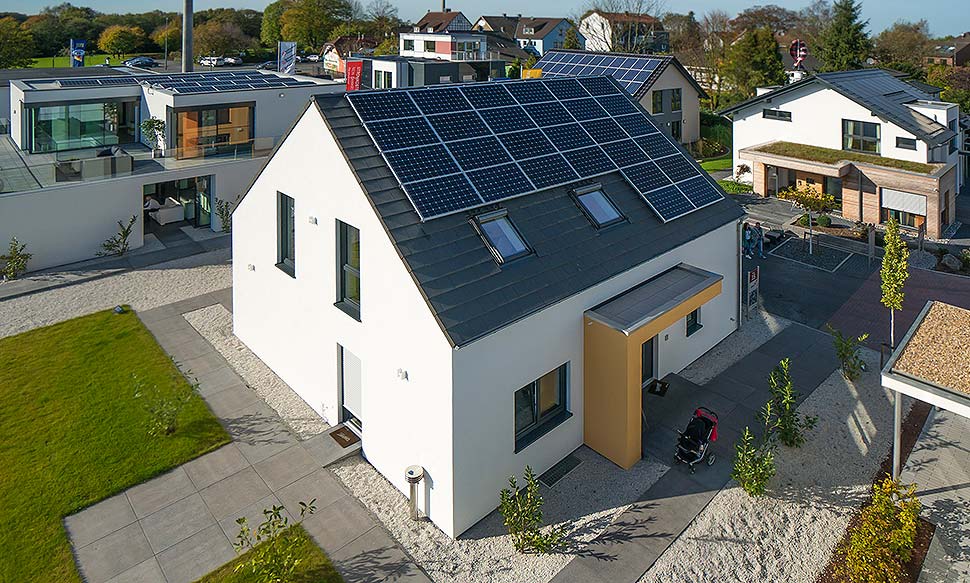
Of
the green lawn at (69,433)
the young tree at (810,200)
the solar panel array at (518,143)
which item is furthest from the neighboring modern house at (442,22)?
the green lawn at (69,433)

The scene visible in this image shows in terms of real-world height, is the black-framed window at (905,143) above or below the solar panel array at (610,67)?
below

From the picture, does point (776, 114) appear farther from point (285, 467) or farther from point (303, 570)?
point (303, 570)

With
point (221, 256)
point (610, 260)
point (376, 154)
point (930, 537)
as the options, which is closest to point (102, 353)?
point (221, 256)

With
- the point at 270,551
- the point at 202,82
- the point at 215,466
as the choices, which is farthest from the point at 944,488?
the point at 202,82

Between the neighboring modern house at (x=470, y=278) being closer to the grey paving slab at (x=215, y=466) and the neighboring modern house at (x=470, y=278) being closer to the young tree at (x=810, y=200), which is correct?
the grey paving slab at (x=215, y=466)

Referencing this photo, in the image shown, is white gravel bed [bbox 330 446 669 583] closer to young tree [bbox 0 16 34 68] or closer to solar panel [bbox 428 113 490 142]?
solar panel [bbox 428 113 490 142]

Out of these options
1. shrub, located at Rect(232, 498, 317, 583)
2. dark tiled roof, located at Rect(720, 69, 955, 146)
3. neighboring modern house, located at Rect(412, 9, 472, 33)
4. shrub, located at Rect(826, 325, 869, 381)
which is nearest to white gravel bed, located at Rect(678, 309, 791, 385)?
shrub, located at Rect(826, 325, 869, 381)

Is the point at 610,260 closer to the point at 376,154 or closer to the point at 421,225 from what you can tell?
the point at 421,225
